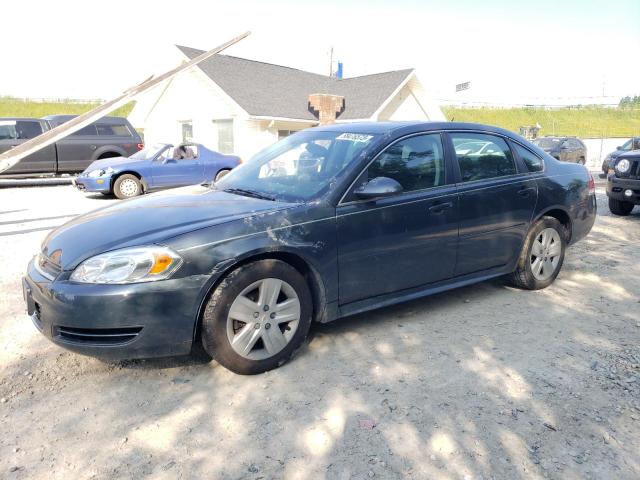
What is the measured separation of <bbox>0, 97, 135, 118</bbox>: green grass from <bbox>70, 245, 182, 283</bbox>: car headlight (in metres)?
45.6

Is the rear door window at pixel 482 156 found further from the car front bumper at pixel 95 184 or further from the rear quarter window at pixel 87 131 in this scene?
the rear quarter window at pixel 87 131

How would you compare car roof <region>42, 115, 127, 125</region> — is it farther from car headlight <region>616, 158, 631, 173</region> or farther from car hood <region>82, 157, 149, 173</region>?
car headlight <region>616, 158, 631, 173</region>

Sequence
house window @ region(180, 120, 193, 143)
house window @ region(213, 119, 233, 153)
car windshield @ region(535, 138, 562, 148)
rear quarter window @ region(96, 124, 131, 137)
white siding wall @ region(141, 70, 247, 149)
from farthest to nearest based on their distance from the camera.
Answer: house window @ region(180, 120, 193, 143) < car windshield @ region(535, 138, 562, 148) < house window @ region(213, 119, 233, 153) < white siding wall @ region(141, 70, 247, 149) < rear quarter window @ region(96, 124, 131, 137)

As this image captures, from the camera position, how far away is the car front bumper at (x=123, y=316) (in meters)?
2.89

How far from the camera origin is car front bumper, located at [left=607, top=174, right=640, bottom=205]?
28.5 ft

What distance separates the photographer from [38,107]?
46031mm

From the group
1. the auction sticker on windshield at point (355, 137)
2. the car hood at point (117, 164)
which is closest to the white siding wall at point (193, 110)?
the car hood at point (117, 164)

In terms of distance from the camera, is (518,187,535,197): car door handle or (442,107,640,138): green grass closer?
(518,187,535,197): car door handle

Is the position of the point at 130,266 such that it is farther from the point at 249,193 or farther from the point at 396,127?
A: the point at 396,127

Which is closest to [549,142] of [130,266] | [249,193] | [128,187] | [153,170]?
[153,170]

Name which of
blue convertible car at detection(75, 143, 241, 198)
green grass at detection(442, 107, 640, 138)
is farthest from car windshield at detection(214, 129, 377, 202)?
green grass at detection(442, 107, 640, 138)

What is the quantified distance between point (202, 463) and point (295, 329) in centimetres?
112

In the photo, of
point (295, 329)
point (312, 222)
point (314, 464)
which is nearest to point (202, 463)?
point (314, 464)

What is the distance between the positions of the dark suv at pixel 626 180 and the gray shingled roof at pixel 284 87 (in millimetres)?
13962
